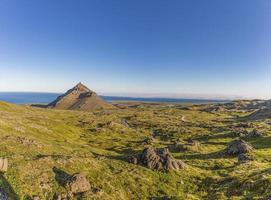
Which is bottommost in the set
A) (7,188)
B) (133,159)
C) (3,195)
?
(133,159)

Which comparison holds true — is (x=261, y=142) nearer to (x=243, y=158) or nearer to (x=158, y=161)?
(x=243, y=158)

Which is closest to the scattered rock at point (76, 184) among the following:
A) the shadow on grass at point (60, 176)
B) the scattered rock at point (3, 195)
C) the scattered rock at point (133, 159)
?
the shadow on grass at point (60, 176)

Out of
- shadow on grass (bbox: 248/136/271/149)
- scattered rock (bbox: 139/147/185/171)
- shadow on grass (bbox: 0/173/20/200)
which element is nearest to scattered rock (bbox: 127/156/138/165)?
scattered rock (bbox: 139/147/185/171)

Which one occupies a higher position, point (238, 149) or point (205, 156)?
point (238, 149)

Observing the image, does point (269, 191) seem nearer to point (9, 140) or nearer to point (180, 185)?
point (180, 185)

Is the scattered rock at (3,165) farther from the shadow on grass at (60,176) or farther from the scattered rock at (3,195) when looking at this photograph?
the shadow on grass at (60,176)

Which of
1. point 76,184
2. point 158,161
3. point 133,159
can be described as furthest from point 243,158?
point 76,184

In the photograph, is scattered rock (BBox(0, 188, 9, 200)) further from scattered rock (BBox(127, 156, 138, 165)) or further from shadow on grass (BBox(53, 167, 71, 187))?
scattered rock (BBox(127, 156, 138, 165))

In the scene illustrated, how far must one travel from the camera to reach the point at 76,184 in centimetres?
4428

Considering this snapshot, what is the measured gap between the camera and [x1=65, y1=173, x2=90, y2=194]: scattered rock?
4370cm

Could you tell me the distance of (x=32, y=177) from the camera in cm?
4366

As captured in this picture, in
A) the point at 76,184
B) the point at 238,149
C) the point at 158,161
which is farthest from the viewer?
the point at 238,149

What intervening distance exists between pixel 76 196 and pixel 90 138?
87638mm

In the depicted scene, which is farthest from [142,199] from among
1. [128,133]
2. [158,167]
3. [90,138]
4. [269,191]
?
[128,133]
